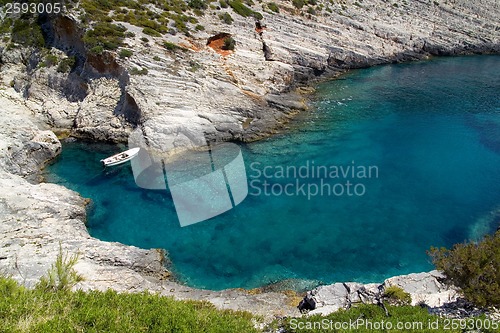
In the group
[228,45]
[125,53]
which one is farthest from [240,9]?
[125,53]

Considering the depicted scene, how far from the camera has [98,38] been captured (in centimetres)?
3491

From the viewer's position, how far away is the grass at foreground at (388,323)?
10422 mm

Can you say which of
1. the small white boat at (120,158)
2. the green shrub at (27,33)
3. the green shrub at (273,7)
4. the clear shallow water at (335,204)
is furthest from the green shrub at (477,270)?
the green shrub at (273,7)

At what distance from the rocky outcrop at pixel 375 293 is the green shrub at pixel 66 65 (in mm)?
31852

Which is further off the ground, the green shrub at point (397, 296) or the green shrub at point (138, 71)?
the green shrub at point (138, 71)

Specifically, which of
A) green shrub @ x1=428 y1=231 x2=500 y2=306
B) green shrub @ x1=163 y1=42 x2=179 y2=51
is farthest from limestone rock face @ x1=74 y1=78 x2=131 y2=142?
green shrub @ x1=428 y1=231 x2=500 y2=306

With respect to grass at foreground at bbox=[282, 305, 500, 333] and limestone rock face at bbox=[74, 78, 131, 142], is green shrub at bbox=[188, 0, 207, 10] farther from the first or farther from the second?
grass at foreground at bbox=[282, 305, 500, 333]

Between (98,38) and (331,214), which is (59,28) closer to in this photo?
(98,38)

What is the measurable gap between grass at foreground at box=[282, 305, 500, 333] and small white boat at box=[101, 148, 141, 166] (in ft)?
68.9

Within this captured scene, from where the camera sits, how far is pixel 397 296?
15.2 m

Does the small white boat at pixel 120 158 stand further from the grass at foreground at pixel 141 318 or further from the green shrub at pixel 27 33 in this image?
the green shrub at pixel 27 33

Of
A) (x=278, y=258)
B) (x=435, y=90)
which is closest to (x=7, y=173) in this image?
(x=278, y=258)

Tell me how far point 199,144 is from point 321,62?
24.2 meters

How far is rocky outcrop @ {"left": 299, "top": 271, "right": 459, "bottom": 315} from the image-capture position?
49.7 feet
